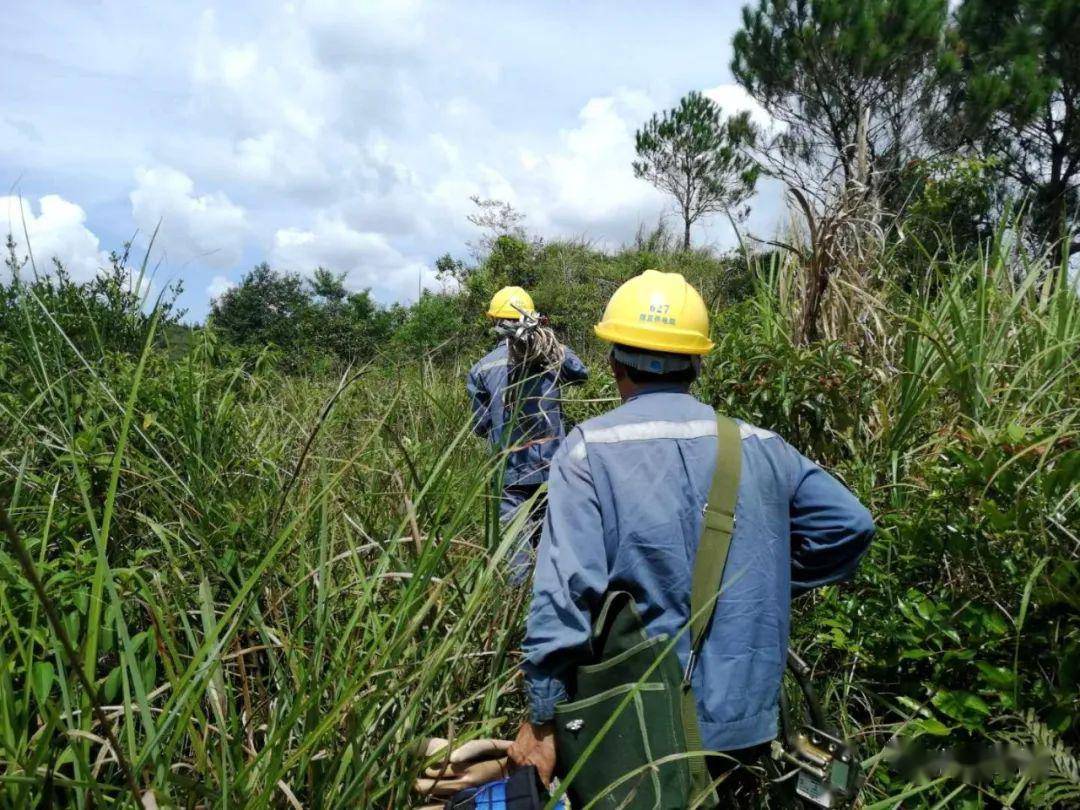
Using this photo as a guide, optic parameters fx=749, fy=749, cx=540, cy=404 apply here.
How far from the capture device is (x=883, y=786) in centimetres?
209

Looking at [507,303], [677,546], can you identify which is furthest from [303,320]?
[677,546]

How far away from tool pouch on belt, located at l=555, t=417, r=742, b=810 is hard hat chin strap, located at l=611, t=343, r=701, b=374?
1.96 feet

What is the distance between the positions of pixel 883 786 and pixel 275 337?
30390 mm

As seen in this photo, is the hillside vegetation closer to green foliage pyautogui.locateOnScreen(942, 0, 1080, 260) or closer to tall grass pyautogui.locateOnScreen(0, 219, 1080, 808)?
tall grass pyautogui.locateOnScreen(0, 219, 1080, 808)


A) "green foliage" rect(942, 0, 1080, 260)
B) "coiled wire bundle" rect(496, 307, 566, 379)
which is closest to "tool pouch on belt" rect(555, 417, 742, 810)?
"coiled wire bundle" rect(496, 307, 566, 379)

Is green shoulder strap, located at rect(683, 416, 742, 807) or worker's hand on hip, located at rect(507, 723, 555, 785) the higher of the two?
green shoulder strap, located at rect(683, 416, 742, 807)

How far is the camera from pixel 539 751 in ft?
5.33

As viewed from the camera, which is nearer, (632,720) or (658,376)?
(632,720)

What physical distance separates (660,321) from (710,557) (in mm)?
628

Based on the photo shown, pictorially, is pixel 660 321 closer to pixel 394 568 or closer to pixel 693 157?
pixel 394 568

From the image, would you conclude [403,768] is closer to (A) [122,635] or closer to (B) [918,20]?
(A) [122,635]

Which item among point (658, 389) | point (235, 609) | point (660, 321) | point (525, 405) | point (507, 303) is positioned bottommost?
point (235, 609)

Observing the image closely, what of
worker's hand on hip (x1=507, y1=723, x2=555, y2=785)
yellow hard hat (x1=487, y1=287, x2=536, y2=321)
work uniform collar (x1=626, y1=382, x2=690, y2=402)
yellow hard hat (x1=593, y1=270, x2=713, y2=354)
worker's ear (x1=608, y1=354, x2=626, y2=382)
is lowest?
worker's hand on hip (x1=507, y1=723, x2=555, y2=785)

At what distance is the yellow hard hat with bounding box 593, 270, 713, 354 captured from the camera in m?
1.97
